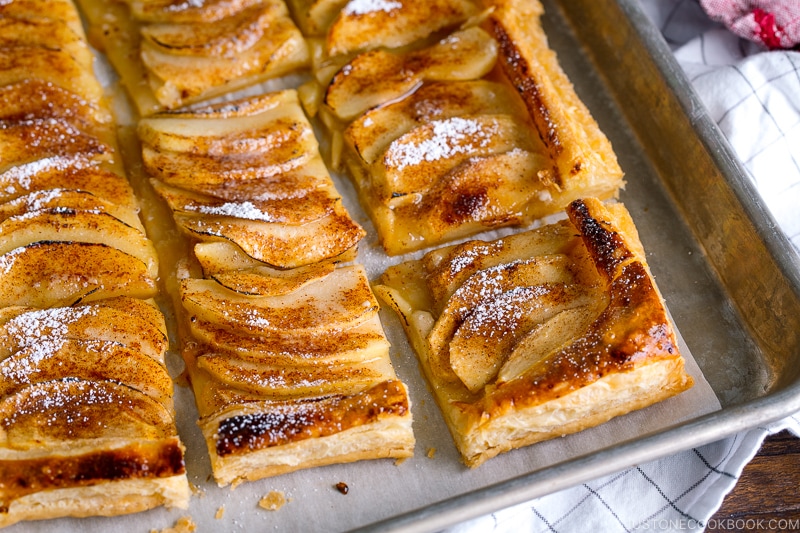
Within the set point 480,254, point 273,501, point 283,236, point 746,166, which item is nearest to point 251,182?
point 283,236

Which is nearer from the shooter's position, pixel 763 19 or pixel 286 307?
pixel 286 307

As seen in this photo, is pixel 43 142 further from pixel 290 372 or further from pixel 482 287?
pixel 482 287

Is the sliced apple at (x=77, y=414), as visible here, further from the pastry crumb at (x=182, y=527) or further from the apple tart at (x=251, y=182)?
the apple tart at (x=251, y=182)

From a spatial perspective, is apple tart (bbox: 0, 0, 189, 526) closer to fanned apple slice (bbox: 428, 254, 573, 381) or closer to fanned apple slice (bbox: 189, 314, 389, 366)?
fanned apple slice (bbox: 189, 314, 389, 366)

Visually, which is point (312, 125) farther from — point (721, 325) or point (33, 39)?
point (721, 325)

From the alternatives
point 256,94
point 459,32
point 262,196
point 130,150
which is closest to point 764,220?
point 459,32
